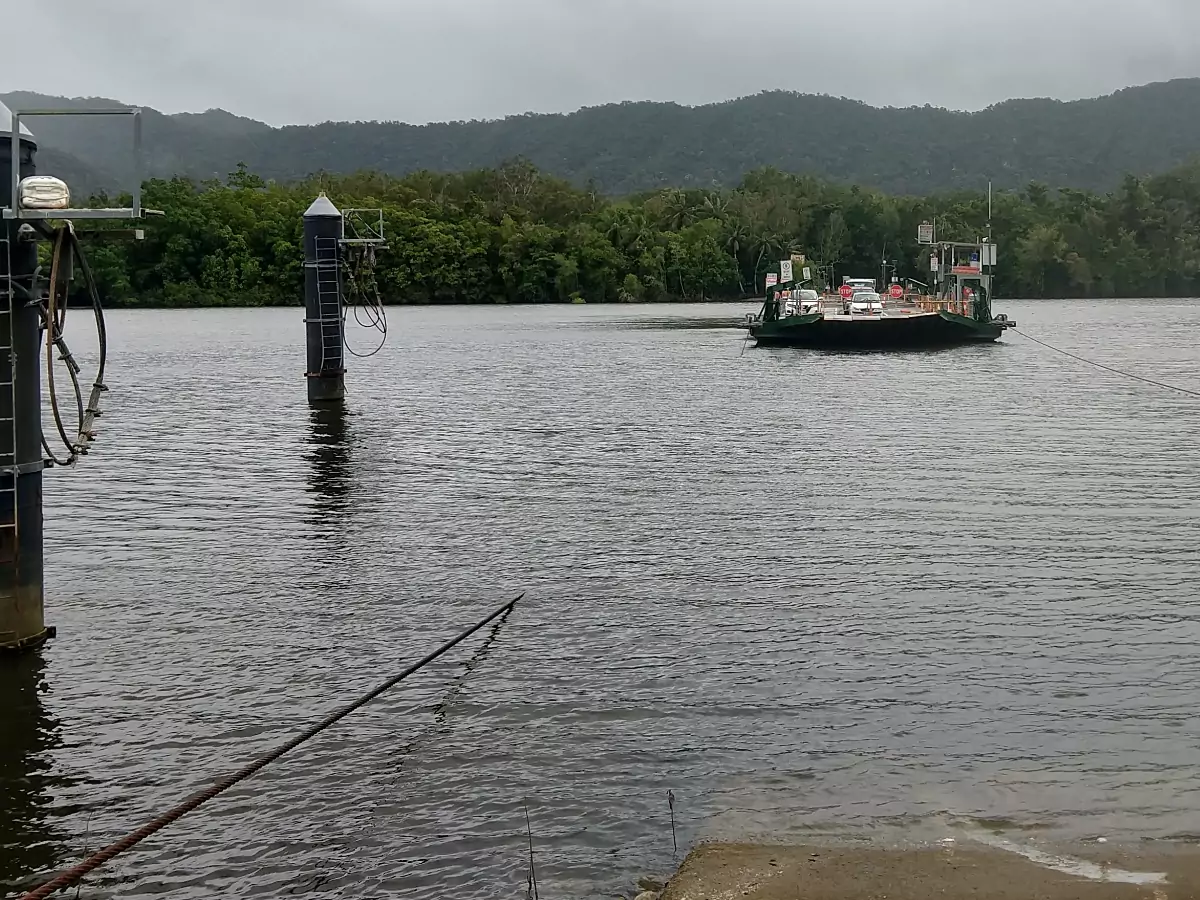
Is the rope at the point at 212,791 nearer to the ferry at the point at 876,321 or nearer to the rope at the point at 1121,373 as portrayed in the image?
the rope at the point at 1121,373

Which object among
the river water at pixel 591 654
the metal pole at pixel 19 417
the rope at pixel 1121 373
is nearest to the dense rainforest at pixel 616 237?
the rope at pixel 1121 373

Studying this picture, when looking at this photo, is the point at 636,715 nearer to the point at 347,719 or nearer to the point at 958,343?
the point at 347,719

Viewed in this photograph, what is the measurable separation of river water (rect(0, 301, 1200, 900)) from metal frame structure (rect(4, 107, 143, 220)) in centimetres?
335

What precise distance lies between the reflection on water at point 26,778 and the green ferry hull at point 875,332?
5393cm

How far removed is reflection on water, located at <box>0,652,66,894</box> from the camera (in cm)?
679

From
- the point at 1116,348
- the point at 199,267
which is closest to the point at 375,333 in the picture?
the point at 1116,348

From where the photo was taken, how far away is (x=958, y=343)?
65250mm

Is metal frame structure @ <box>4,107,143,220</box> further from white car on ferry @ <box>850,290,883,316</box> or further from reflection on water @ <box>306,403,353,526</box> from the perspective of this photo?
white car on ferry @ <box>850,290,883,316</box>

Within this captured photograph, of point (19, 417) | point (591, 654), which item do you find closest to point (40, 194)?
point (19, 417)

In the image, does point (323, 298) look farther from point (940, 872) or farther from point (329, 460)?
Result: point (940, 872)

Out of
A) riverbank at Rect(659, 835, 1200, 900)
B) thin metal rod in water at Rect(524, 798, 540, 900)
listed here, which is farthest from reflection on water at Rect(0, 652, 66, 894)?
riverbank at Rect(659, 835, 1200, 900)

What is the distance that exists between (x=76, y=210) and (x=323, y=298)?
1981 centimetres

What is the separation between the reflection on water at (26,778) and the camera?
267 inches

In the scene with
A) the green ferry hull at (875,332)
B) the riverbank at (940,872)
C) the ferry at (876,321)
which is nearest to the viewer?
the riverbank at (940,872)
